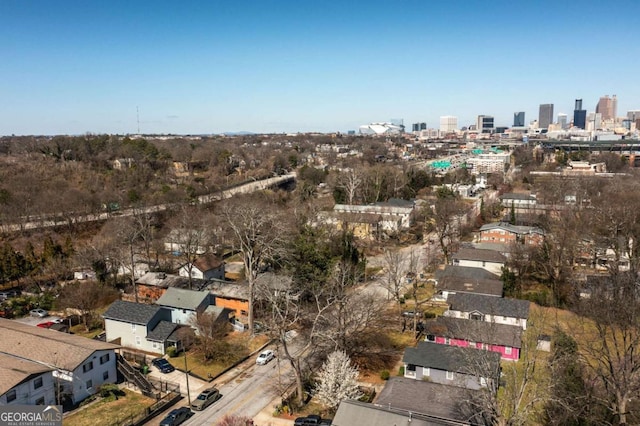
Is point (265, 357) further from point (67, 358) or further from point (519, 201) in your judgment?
point (519, 201)

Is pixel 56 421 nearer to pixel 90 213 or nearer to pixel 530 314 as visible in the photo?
pixel 530 314

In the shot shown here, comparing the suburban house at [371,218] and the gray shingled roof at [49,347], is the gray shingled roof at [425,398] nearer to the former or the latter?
the gray shingled roof at [49,347]

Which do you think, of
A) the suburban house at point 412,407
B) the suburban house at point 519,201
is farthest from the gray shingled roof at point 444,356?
the suburban house at point 519,201

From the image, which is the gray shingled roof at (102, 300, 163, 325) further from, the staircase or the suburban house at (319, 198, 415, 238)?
the suburban house at (319, 198, 415, 238)

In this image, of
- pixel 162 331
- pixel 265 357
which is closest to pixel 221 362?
pixel 265 357

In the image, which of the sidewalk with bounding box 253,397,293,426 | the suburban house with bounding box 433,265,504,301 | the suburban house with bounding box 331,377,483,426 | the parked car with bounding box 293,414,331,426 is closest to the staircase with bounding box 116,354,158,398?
the sidewalk with bounding box 253,397,293,426

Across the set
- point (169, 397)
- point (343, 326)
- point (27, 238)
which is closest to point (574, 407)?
point (343, 326)

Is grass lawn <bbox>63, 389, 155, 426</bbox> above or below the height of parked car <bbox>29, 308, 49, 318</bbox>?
below
